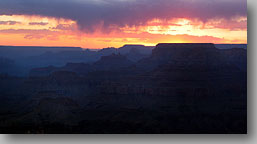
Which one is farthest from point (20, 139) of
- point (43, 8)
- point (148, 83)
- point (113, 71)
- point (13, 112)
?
point (113, 71)

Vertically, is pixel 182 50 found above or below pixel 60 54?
below

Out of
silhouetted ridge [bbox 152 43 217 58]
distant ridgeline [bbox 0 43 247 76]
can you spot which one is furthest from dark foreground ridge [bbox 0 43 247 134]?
→ distant ridgeline [bbox 0 43 247 76]

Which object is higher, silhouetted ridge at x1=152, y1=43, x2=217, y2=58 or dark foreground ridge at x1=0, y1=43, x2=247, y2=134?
silhouetted ridge at x1=152, y1=43, x2=217, y2=58

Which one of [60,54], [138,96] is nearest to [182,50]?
[138,96]

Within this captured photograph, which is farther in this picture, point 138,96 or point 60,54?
point 60,54

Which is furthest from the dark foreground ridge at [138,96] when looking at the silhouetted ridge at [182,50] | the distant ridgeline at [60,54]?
the distant ridgeline at [60,54]

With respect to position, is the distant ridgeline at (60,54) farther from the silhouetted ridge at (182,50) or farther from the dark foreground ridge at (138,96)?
the dark foreground ridge at (138,96)

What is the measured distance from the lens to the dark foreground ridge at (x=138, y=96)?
1244cm

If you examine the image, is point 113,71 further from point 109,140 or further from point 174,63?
point 109,140

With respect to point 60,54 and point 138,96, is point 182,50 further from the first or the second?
point 60,54

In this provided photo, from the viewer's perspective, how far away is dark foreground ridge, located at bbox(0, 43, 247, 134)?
12438mm

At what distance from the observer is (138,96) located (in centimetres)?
1884

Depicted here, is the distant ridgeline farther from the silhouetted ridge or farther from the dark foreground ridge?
Answer: the dark foreground ridge

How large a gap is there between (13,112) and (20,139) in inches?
173
